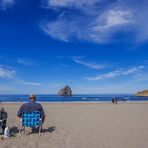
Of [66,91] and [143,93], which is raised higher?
[66,91]

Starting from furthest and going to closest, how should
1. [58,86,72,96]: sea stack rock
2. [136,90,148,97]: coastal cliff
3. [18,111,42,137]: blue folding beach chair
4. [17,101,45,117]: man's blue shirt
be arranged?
[136,90,148,97]: coastal cliff, [58,86,72,96]: sea stack rock, [17,101,45,117]: man's blue shirt, [18,111,42,137]: blue folding beach chair

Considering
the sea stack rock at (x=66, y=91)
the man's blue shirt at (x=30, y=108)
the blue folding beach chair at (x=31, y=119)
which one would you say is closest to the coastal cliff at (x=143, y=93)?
the sea stack rock at (x=66, y=91)

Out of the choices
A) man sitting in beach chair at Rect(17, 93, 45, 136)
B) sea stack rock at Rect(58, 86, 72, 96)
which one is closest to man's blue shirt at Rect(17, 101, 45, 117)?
man sitting in beach chair at Rect(17, 93, 45, 136)

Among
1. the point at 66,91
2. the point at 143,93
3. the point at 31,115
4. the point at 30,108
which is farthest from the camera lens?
the point at 143,93

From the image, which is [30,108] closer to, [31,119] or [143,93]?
[31,119]

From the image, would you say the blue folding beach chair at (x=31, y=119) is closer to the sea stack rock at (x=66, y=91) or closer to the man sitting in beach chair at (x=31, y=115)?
the man sitting in beach chair at (x=31, y=115)

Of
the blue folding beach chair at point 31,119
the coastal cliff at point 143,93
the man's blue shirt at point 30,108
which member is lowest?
the blue folding beach chair at point 31,119

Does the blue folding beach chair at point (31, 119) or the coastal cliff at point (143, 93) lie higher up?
the coastal cliff at point (143, 93)

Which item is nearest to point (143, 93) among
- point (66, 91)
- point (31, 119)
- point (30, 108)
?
point (66, 91)

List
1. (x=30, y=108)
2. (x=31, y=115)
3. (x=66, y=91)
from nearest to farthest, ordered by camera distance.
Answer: (x=31, y=115)
(x=30, y=108)
(x=66, y=91)

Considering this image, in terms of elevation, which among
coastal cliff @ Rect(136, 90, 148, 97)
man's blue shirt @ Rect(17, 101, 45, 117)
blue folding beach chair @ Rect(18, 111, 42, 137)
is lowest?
blue folding beach chair @ Rect(18, 111, 42, 137)

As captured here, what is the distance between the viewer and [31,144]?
6887 millimetres

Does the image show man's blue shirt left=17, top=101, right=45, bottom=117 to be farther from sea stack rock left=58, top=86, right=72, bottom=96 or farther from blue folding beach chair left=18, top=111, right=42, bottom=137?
sea stack rock left=58, top=86, right=72, bottom=96

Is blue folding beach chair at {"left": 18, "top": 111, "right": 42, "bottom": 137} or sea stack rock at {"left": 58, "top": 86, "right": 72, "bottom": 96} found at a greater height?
sea stack rock at {"left": 58, "top": 86, "right": 72, "bottom": 96}
